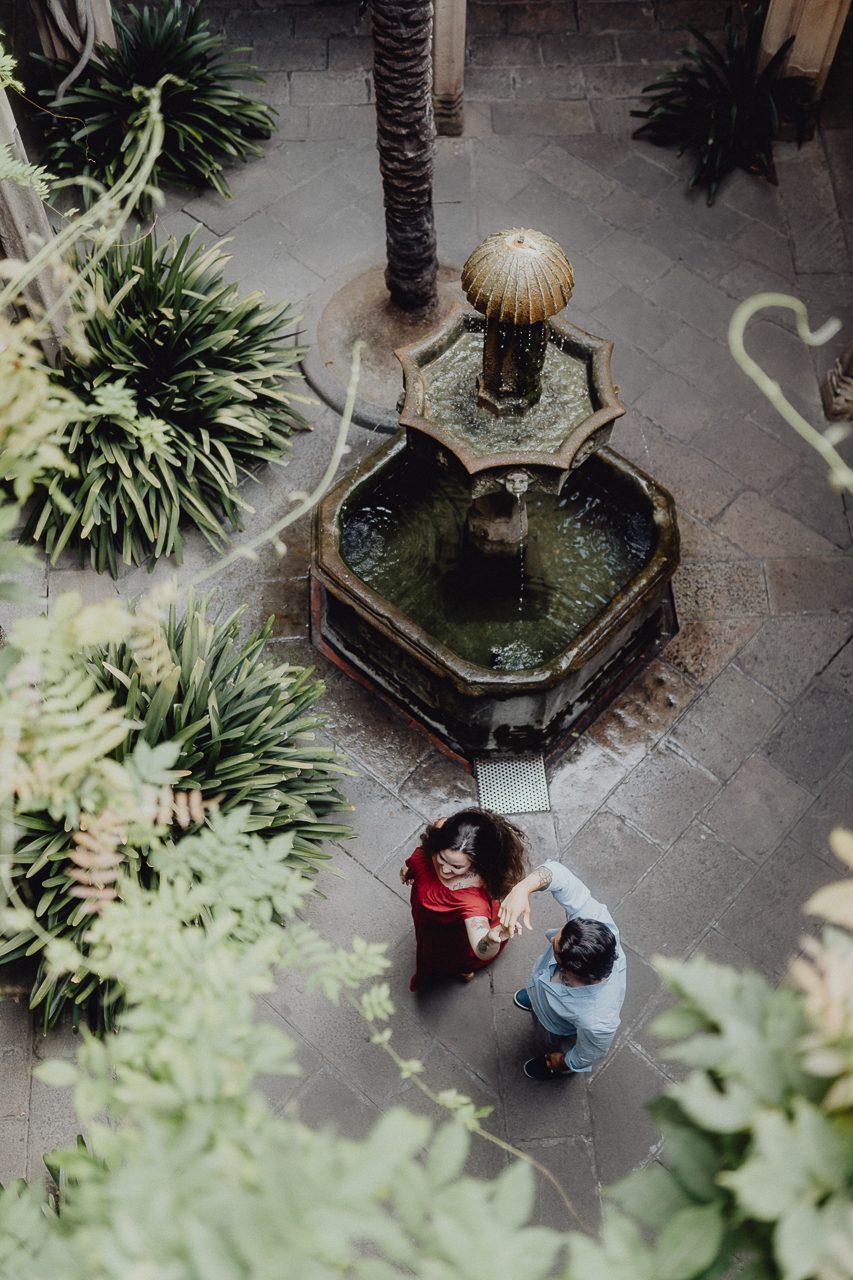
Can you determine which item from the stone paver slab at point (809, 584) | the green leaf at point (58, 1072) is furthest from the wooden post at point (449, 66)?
the green leaf at point (58, 1072)

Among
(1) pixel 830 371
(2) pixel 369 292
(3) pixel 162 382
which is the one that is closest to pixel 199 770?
(3) pixel 162 382

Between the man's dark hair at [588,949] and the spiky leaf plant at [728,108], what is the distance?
198 inches

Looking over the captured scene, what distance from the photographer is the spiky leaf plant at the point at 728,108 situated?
6.99 m

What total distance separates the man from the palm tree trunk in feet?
11.8

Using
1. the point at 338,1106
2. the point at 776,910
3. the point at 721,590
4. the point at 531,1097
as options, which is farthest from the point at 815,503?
the point at 338,1106

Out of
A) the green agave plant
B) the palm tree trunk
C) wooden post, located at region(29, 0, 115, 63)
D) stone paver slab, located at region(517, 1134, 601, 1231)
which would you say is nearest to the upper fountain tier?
the green agave plant

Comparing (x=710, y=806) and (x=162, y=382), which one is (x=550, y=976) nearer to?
(x=710, y=806)

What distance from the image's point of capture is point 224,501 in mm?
5727

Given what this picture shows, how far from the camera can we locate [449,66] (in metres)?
6.86

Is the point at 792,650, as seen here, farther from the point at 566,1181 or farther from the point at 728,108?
the point at 728,108

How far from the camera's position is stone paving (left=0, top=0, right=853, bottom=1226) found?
4.66 meters

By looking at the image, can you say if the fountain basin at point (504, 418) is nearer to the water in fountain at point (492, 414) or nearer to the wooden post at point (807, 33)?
the water in fountain at point (492, 414)

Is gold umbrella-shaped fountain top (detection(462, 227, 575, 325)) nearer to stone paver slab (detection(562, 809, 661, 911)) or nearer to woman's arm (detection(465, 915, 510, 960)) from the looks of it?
woman's arm (detection(465, 915, 510, 960))

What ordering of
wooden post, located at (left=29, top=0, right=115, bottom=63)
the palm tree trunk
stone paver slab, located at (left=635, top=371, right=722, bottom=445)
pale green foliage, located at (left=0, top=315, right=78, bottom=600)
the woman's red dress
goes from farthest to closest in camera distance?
wooden post, located at (left=29, top=0, right=115, bottom=63), stone paver slab, located at (left=635, top=371, right=722, bottom=445), the palm tree trunk, the woman's red dress, pale green foliage, located at (left=0, top=315, right=78, bottom=600)
